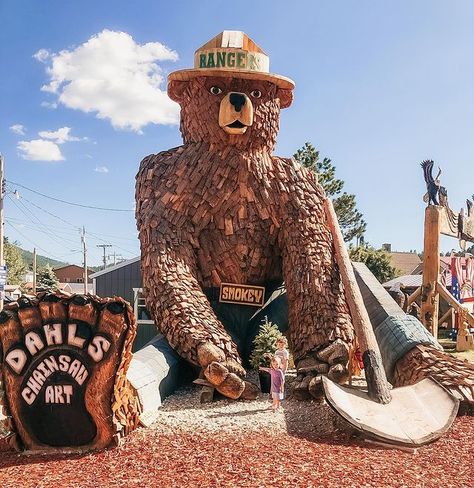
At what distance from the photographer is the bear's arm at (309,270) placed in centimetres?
456

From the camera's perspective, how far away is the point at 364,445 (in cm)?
323

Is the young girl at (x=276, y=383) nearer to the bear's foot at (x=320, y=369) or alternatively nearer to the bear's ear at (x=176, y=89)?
the bear's foot at (x=320, y=369)

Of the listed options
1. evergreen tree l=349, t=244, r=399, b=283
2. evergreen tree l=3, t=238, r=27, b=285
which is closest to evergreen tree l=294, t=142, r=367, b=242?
evergreen tree l=349, t=244, r=399, b=283

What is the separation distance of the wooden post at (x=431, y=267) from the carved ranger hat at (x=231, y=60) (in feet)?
11.6

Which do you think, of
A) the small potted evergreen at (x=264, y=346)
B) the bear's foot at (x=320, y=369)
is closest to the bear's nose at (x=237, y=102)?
the small potted evergreen at (x=264, y=346)

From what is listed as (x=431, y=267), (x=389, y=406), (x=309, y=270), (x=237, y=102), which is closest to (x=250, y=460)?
(x=389, y=406)

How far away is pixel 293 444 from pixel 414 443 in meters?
0.73

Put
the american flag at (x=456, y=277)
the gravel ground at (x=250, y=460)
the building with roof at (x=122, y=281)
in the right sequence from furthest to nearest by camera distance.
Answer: the american flag at (x=456, y=277), the building with roof at (x=122, y=281), the gravel ground at (x=250, y=460)

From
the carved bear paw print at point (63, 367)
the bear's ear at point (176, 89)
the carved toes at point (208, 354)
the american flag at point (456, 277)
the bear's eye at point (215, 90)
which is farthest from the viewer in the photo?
the american flag at point (456, 277)

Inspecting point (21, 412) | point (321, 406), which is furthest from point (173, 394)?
point (21, 412)

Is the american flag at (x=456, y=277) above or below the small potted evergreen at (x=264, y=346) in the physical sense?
above

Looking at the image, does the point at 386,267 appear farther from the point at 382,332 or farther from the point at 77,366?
the point at 77,366

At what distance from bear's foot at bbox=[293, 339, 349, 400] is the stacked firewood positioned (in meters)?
0.21

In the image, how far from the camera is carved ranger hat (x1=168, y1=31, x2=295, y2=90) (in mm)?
4969
